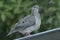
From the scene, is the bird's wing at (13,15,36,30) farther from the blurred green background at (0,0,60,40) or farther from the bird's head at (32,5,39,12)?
the blurred green background at (0,0,60,40)

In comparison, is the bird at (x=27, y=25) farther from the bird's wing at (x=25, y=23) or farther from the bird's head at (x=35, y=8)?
the bird's head at (x=35, y=8)

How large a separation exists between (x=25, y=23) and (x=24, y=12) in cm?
40

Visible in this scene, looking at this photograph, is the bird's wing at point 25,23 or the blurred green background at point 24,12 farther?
the blurred green background at point 24,12

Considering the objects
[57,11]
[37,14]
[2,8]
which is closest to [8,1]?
[2,8]

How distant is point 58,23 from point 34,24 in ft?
1.88

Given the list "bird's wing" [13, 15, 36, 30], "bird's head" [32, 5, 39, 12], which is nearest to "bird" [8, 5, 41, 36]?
"bird's wing" [13, 15, 36, 30]

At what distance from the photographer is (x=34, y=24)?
14.5 ft

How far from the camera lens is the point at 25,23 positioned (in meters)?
4.39

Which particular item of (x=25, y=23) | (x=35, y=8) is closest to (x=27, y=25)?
(x=25, y=23)

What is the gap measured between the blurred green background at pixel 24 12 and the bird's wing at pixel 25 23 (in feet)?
0.94

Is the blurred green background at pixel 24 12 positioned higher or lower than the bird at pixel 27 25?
higher

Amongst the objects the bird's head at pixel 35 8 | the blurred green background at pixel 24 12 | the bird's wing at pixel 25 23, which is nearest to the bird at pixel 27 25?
the bird's wing at pixel 25 23

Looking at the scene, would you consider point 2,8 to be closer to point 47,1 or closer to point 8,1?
point 8,1

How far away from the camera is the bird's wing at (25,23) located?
171 inches
